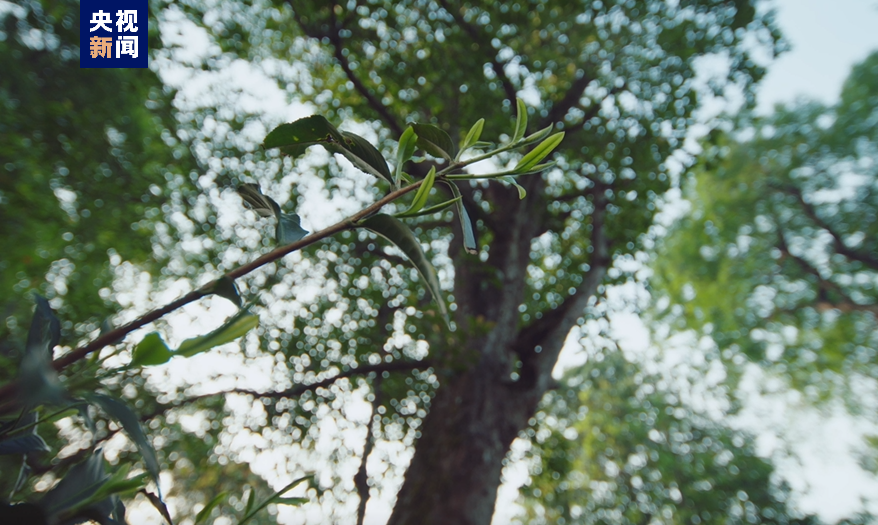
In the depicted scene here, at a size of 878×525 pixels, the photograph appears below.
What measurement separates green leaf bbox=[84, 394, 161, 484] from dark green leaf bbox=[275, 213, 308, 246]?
0.25 m

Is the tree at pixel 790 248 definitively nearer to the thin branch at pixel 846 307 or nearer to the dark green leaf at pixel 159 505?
the thin branch at pixel 846 307

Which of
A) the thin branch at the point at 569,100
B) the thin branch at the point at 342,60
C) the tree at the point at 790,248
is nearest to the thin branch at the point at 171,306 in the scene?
the thin branch at the point at 342,60

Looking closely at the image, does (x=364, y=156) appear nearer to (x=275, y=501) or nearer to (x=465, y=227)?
(x=465, y=227)

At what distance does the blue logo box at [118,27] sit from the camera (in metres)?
3.67

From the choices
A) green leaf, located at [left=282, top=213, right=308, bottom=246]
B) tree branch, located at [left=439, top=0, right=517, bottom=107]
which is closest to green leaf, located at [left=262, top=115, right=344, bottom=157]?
green leaf, located at [left=282, top=213, right=308, bottom=246]

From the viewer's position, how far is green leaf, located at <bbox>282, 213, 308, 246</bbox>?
0.60 m

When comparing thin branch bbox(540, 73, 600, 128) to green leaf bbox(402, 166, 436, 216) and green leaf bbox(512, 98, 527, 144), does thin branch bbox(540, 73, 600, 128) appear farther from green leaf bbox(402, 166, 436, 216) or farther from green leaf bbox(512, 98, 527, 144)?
green leaf bbox(402, 166, 436, 216)

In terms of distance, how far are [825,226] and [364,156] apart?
14912 millimetres

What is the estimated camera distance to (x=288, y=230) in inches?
24.7

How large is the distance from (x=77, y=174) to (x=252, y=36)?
2.78 m

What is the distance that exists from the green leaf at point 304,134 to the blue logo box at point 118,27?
13.5 ft

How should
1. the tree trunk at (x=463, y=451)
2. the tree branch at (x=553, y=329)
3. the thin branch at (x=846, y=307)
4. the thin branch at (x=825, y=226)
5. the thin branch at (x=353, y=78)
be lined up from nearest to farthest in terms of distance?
the tree trunk at (x=463, y=451)
the thin branch at (x=353, y=78)
the tree branch at (x=553, y=329)
the thin branch at (x=846, y=307)
the thin branch at (x=825, y=226)

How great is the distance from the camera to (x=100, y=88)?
5.54m

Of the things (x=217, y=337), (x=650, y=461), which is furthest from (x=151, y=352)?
(x=650, y=461)
